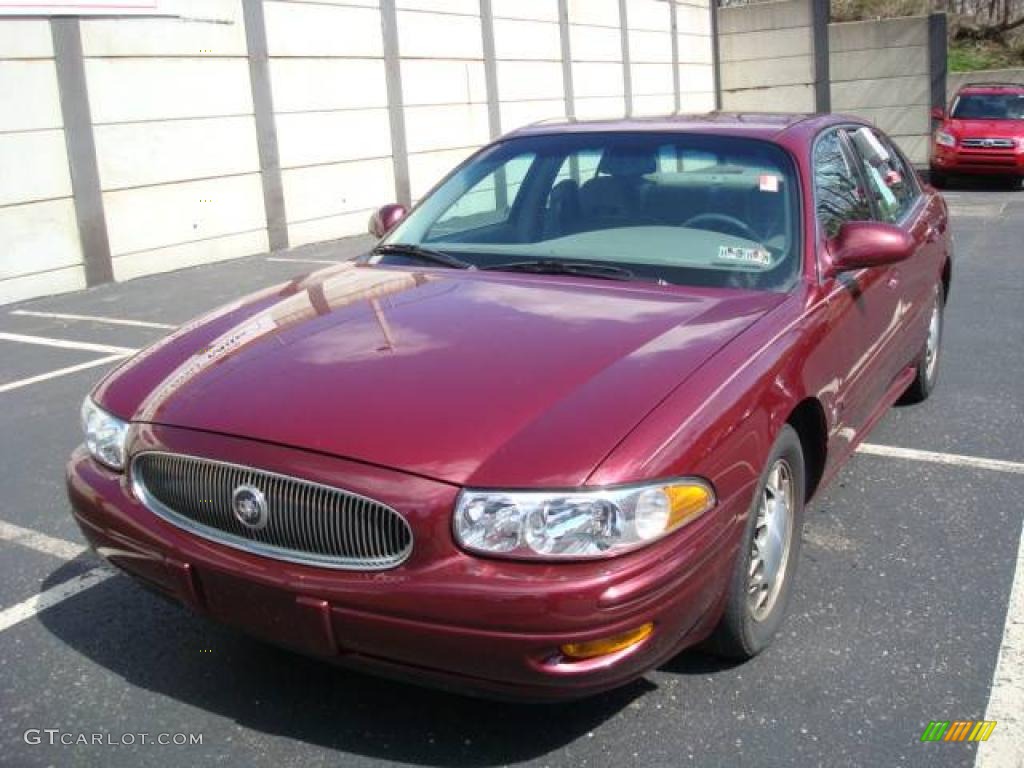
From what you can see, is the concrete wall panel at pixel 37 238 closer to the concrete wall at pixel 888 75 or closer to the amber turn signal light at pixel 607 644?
the amber turn signal light at pixel 607 644

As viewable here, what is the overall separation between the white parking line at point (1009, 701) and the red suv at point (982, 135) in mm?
15514

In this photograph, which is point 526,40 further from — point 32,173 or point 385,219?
point 385,219

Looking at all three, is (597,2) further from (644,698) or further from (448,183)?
(644,698)

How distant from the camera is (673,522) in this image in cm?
254

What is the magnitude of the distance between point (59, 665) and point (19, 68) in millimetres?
7968

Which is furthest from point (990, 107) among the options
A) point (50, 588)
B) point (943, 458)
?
point (50, 588)

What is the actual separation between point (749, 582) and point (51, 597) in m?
2.31

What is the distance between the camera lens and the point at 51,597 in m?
3.69

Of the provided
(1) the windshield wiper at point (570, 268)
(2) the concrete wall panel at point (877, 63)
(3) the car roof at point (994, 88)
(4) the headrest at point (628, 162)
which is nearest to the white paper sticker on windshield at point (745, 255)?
(1) the windshield wiper at point (570, 268)

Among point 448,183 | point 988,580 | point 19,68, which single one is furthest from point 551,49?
point 988,580

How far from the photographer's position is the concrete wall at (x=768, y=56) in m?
23.3

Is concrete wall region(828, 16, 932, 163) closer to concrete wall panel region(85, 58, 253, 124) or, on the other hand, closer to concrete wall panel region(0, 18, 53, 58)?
concrete wall panel region(85, 58, 253, 124)

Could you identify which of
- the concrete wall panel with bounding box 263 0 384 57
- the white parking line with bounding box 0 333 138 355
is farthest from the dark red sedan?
the concrete wall panel with bounding box 263 0 384 57

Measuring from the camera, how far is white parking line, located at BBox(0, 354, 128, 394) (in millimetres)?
6799
